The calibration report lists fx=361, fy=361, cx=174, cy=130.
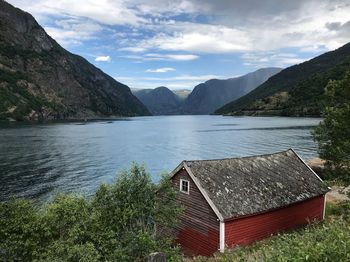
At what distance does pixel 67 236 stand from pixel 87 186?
43.8m

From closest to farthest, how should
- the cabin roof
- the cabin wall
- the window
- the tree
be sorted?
the tree, the cabin wall, the cabin roof, the window

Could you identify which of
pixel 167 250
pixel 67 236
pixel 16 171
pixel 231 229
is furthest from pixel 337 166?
pixel 16 171

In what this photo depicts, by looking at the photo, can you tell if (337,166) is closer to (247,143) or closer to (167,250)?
(167,250)

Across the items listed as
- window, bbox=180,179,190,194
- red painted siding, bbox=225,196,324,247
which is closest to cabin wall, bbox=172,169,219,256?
window, bbox=180,179,190,194

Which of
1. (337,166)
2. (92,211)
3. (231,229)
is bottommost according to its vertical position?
(231,229)

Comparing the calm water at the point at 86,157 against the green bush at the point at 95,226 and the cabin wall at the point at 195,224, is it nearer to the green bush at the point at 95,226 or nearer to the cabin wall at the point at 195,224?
the cabin wall at the point at 195,224

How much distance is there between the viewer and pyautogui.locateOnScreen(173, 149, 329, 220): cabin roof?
30.2m

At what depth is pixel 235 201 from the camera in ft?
100

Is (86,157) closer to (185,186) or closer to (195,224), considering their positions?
→ (185,186)

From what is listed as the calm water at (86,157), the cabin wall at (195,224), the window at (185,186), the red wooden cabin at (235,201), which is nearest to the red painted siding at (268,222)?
the red wooden cabin at (235,201)

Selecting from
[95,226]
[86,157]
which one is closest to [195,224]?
[95,226]

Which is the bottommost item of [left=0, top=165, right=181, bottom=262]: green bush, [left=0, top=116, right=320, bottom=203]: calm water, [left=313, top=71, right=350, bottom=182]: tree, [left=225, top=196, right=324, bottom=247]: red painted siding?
[left=0, top=116, right=320, bottom=203]: calm water

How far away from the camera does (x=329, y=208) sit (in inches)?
1679

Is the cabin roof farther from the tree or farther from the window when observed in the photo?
the tree
